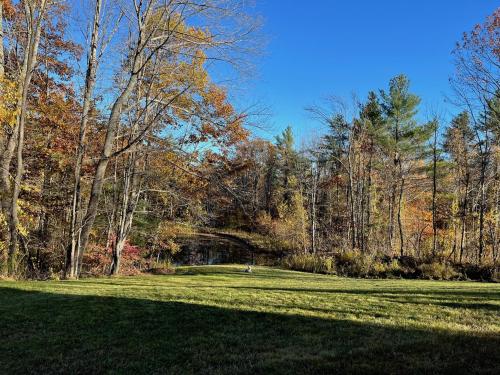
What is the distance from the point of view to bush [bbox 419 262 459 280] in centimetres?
1370

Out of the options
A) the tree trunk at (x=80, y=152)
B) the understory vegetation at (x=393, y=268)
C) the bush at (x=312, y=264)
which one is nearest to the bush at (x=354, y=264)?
the understory vegetation at (x=393, y=268)

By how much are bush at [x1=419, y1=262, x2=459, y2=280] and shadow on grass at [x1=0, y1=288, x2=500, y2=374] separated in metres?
10.1

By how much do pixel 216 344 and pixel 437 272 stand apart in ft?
38.4

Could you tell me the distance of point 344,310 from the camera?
5809 mm

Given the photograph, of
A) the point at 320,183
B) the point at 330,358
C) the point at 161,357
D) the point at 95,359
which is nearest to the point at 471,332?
the point at 330,358

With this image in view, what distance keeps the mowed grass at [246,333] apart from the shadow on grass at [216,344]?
0.04ft

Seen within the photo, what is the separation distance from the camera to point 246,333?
4.65 meters

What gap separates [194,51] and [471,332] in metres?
9.88

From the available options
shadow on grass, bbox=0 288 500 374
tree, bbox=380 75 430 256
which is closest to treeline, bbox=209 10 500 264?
tree, bbox=380 75 430 256

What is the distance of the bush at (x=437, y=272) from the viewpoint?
13.7 meters

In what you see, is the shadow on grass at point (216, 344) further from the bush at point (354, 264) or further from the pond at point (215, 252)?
the pond at point (215, 252)

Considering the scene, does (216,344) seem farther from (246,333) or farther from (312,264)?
(312,264)

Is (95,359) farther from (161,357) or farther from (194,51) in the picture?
(194,51)

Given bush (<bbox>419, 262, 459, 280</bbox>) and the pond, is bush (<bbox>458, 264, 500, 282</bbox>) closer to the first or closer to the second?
bush (<bbox>419, 262, 459, 280</bbox>)
